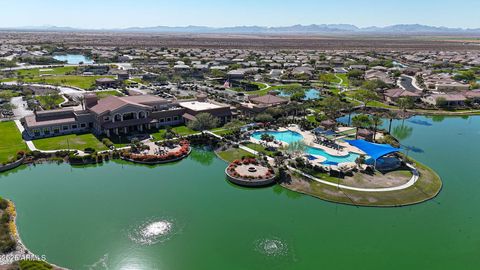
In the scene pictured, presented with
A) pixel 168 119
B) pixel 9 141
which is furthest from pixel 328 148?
pixel 9 141

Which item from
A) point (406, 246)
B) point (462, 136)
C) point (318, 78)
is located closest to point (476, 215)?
point (406, 246)

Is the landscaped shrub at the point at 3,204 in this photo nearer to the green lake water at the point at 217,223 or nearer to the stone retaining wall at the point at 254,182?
the green lake water at the point at 217,223

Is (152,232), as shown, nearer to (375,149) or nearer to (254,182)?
(254,182)

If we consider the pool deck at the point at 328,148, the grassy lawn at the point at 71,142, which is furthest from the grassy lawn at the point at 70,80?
the pool deck at the point at 328,148

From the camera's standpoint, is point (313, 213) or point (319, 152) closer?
point (313, 213)

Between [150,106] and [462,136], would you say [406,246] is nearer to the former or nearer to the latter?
[462,136]

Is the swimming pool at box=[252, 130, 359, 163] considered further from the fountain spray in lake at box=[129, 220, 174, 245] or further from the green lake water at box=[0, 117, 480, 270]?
the fountain spray in lake at box=[129, 220, 174, 245]
